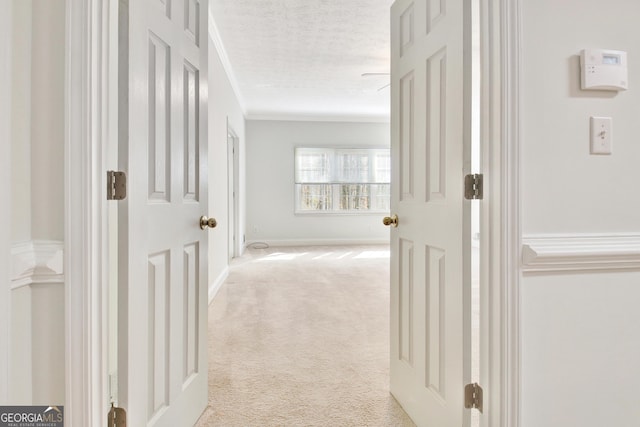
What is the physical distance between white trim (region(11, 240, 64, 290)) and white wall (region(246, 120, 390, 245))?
7.27m

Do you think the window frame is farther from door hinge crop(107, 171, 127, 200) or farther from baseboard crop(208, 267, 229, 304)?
door hinge crop(107, 171, 127, 200)

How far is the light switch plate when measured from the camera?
134cm

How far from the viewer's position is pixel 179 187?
160cm

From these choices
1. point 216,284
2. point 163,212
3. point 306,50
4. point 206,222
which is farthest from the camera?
point 306,50

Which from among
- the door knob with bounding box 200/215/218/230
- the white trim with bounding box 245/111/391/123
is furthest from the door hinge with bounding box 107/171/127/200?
the white trim with bounding box 245/111/391/123

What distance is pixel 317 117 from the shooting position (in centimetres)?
849

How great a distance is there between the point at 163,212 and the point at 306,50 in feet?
12.1

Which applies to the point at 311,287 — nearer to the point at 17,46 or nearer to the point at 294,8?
the point at 294,8

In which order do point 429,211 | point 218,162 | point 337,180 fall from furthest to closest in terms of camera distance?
1. point 337,180
2. point 218,162
3. point 429,211

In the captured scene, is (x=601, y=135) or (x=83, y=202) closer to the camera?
(x=83, y=202)

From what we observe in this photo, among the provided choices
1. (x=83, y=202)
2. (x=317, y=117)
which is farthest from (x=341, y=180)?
(x=83, y=202)

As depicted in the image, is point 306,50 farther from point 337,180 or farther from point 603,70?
point 337,180

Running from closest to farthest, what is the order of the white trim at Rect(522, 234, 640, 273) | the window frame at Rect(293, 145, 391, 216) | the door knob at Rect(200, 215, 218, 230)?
the white trim at Rect(522, 234, 640, 273)
the door knob at Rect(200, 215, 218, 230)
the window frame at Rect(293, 145, 391, 216)

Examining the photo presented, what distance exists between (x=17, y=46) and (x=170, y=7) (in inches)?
25.2
